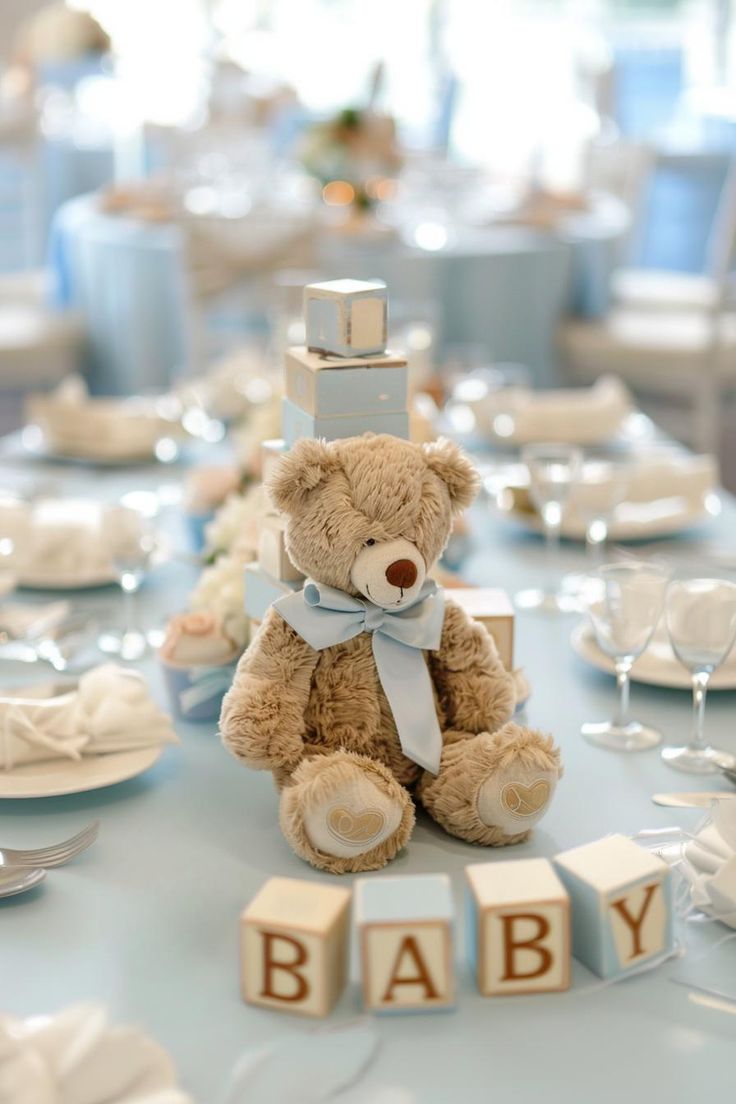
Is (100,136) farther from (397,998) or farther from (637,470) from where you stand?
(397,998)

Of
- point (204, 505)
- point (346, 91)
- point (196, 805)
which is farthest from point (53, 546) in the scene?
point (346, 91)

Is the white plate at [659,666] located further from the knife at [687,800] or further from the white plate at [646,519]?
the white plate at [646,519]

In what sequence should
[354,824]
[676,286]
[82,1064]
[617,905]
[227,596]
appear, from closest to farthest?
[82,1064] → [617,905] → [354,824] → [227,596] → [676,286]

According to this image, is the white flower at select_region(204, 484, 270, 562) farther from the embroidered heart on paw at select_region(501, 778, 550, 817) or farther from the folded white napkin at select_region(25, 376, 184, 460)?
the folded white napkin at select_region(25, 376, 184, 460)

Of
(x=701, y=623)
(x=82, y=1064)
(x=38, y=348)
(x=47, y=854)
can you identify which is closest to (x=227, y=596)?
(x=47, y=854)

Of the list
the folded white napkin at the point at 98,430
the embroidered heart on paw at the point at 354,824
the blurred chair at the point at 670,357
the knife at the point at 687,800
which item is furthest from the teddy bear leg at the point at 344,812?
the blurred chair at the point at 670,357

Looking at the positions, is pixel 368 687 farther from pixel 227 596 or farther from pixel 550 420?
pixel 550 420

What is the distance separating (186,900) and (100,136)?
214 inches

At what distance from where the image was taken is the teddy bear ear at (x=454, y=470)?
958mm

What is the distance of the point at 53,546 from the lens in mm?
1569

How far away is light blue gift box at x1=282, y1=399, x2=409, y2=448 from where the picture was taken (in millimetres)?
1004

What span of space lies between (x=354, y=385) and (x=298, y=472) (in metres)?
0.12

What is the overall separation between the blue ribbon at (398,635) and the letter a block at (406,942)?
19cm

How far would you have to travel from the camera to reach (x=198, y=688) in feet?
3.88
